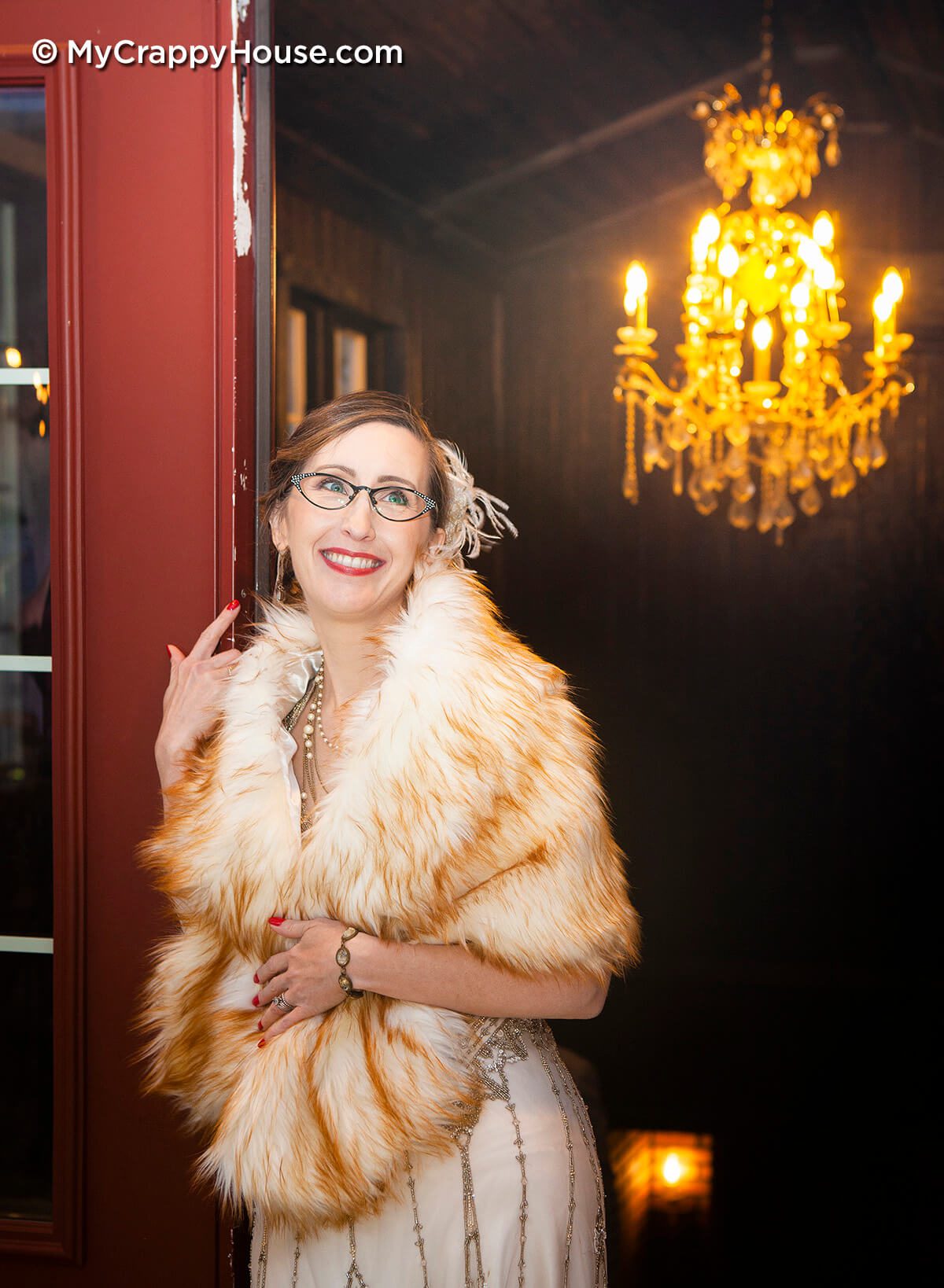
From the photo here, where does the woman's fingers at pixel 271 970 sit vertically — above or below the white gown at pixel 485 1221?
above

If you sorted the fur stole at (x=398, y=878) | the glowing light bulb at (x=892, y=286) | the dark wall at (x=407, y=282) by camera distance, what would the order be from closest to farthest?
the fur stole at (x=398, y=878) < the glowing light bulb at (x=892, y=286) < the dark wall at (x=407, y=282)

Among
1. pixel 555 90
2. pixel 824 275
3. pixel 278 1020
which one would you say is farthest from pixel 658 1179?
pixel 555 90

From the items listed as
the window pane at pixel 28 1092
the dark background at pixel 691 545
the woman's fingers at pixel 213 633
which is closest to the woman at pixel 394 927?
the woman's fingers at pixel 213 633

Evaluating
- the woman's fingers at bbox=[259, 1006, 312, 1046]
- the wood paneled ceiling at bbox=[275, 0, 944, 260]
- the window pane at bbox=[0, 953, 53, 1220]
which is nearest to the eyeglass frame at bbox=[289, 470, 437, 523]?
the woman's fingers at bbox=[259, 1006, 312, 1046]

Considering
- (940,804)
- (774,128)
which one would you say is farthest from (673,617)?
(774,128)

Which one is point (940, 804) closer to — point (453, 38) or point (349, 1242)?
point (453, 38)

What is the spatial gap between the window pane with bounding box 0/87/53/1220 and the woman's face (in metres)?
0.45

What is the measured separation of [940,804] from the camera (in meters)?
4.46

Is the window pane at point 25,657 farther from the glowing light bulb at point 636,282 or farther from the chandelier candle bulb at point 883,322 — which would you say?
the chandelier candle bulb at point 883,322

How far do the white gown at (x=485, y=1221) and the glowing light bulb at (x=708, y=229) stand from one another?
99.7 inches

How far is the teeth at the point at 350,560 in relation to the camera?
4.48 ft

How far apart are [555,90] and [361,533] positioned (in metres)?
3.01

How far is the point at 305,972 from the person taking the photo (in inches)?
49.6

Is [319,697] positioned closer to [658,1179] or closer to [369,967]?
[369,967]
